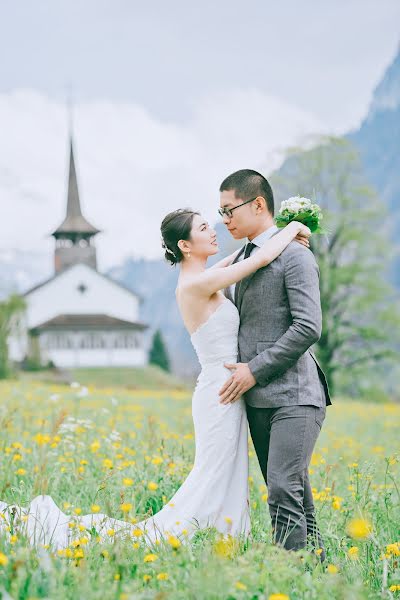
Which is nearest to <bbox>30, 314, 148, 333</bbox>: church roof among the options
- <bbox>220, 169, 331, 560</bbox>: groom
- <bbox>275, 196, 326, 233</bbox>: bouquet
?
<bbox>275, 196, 326, 233</bbox>: bouquet

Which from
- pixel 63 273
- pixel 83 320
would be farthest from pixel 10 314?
pixel 63 273

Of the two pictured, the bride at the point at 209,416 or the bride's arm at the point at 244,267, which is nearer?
the bride's arm at the point at 244,267

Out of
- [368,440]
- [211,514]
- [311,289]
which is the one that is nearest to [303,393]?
[311,289]

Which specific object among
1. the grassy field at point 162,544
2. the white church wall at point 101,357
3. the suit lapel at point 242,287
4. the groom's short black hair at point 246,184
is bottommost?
the grassy field at point 162,544

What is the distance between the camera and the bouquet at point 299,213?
16.3 feet

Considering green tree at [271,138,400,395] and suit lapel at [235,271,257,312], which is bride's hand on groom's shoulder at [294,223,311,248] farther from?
green tree at [271,138,400,395]

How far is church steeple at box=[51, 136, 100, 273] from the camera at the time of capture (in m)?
70.2

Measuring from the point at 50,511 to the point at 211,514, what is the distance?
39.1 inches

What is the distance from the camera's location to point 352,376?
33.5 meters

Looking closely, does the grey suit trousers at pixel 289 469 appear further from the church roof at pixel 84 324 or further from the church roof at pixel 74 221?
the church roof at pixel 74 221

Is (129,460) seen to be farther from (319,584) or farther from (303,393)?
(319,584)

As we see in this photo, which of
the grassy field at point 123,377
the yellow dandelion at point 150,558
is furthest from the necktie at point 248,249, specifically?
the grassy field at point 123,377

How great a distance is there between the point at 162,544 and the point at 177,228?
179cm

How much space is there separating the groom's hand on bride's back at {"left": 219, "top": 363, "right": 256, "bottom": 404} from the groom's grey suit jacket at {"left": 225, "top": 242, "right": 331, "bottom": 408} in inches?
1.7
